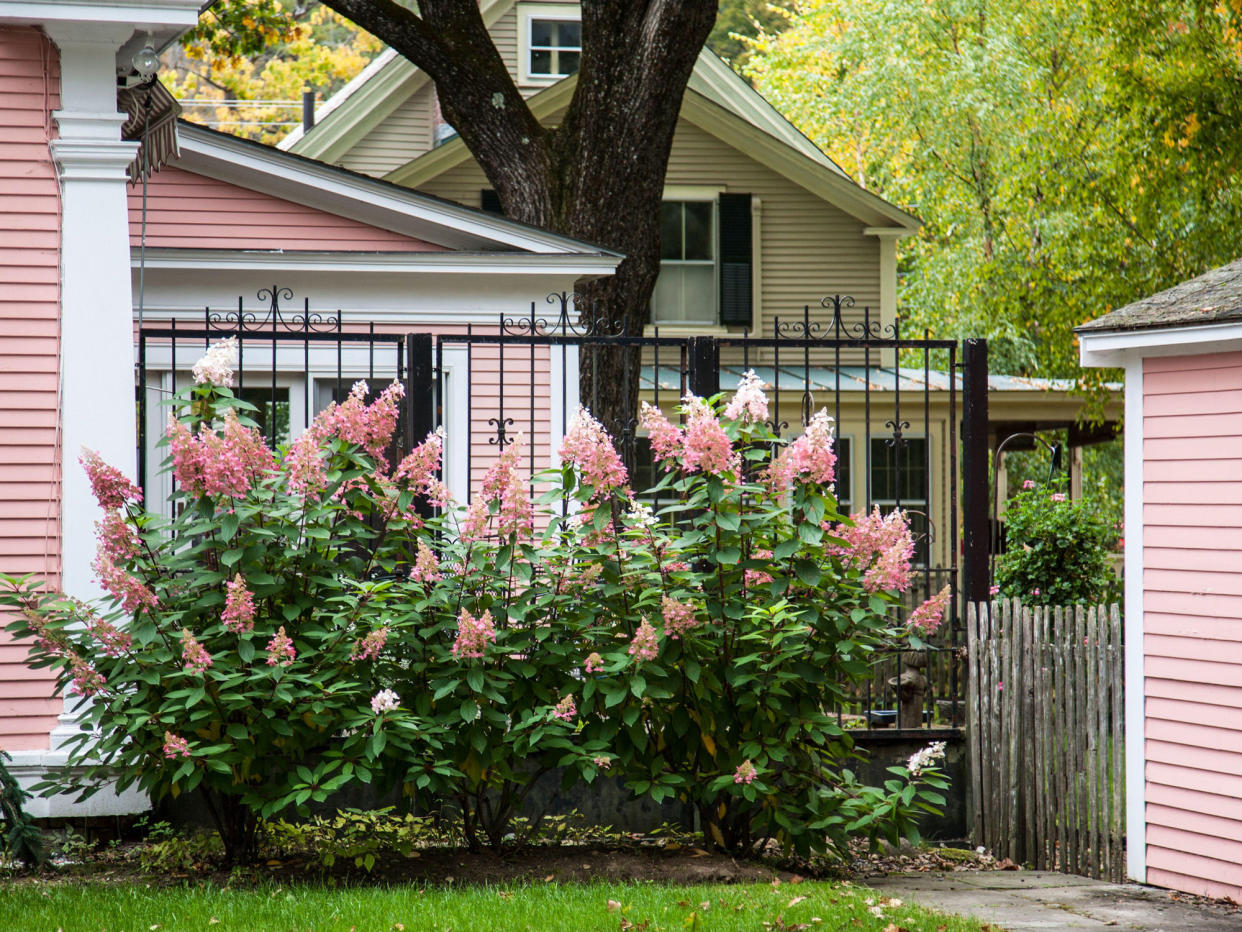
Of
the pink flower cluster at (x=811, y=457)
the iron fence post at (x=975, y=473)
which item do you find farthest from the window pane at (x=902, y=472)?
the pink flower cluster at (x=811, y=457)

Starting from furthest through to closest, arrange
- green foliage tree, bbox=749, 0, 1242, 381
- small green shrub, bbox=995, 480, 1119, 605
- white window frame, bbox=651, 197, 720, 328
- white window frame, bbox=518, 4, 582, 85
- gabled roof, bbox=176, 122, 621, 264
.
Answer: white window frame, bbox=518, 4, 582, 85 < white window frame, bbox=651, 197, 720, 328 < green foliage tree, bbox=749, 0, 1242, 381 < small green shrub, bbox=995, 480, 1119, 605 < gabled roof, bbox=176, 122, 621, 264

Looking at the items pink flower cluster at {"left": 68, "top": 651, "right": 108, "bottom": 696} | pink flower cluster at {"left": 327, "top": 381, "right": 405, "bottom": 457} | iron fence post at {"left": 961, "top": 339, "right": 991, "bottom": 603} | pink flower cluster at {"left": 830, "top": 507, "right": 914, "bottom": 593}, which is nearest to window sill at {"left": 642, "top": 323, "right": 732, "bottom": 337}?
iron fence post at {"left": 961, "top": 339, "right": 991, "bottom": 603}

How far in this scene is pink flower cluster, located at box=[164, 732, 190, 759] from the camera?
5.57 metres

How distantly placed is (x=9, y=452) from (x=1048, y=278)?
1350cm

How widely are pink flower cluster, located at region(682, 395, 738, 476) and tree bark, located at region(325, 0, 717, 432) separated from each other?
216 inches

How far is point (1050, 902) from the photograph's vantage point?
20.3 feet

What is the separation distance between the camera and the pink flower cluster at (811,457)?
5.89 m

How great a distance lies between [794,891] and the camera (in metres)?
5.80

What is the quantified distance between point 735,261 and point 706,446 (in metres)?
12.9

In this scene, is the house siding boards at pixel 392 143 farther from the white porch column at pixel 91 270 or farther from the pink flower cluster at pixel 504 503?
the pink flower cluster at pixel 504 503

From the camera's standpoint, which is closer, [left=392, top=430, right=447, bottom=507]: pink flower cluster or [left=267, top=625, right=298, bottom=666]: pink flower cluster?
[left=267, top=625, right=298, bottom=666]: pink flower cluster

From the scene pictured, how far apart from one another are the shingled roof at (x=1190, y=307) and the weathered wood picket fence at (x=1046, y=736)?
4.72ft

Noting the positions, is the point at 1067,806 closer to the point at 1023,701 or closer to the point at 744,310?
the point at 1023,701

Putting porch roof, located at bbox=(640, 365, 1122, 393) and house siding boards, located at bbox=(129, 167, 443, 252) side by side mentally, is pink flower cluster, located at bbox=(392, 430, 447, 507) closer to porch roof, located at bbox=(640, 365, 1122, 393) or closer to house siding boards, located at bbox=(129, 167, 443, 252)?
house siding boards, located at bbox=(129, 167, 443, 252)
